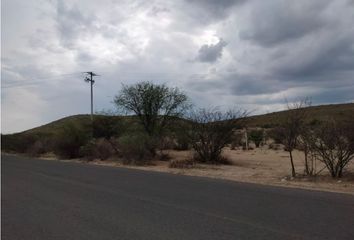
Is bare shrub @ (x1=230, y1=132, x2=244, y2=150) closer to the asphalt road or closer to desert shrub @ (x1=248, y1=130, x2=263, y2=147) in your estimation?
desert shrub @ (x1=248, y1=130, x2=263, y2=147)

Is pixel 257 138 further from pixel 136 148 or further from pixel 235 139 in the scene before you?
pixel 136 148

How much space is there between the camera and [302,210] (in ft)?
36.2

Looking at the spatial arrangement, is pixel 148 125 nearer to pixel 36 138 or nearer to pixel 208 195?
pixel 36 138

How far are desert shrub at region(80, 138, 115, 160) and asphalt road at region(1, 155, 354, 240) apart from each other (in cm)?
2166

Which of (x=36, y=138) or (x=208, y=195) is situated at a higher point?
(x=36, y=138)

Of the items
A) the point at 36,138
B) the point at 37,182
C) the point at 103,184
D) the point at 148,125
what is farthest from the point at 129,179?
the point at 36,138

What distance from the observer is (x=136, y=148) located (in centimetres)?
3356

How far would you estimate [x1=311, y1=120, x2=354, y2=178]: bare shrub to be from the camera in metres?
18.8

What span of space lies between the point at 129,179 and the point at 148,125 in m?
28.6

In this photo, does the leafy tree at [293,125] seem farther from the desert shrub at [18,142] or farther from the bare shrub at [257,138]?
the desert shrub at [18,142]

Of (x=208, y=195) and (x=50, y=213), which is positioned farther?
(x=208, y=195)

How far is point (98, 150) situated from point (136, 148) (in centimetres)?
661

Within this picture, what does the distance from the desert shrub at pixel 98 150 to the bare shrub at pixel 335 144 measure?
→ 70.7ft

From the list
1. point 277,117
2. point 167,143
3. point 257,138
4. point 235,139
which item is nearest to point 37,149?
point 167,143
